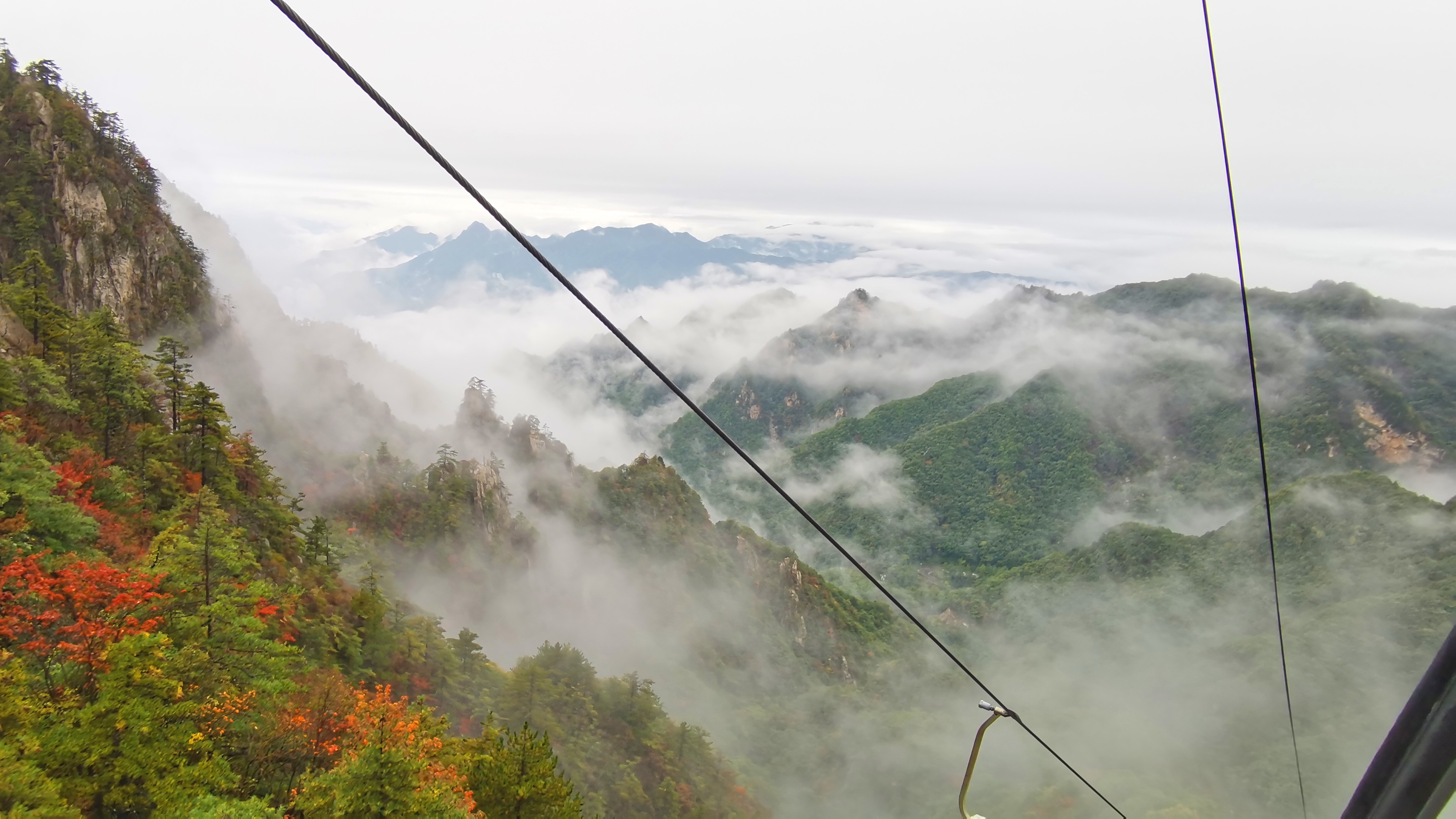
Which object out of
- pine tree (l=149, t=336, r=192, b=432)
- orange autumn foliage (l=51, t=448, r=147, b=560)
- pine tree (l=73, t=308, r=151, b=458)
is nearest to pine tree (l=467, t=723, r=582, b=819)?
orange autumn foliage (l=51, t=448, r=147, b=560)

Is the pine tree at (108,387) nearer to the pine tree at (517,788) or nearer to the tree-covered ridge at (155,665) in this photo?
the tree-covered ridge at (155,665)

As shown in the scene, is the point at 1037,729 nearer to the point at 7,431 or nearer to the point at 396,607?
the point at 396,607

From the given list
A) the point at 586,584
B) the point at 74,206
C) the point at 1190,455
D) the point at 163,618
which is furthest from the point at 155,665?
the point at 1190,455

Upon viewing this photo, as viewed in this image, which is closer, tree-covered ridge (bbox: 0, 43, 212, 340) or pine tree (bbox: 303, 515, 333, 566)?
pine tree (bbox: 303, 515, 333, 566)

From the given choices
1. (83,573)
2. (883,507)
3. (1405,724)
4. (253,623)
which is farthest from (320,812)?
(883,507)

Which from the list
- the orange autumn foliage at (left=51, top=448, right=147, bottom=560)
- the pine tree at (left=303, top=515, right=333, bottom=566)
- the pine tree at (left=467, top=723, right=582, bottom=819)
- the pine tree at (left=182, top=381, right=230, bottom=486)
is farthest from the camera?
the pine tree at (left=303, top=515, right=333, bottom=566)

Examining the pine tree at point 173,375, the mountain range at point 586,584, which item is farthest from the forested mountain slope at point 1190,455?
the pine tree at point 173,375

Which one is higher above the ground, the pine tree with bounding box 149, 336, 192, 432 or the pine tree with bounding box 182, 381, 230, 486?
the pine tree with bounding box 149, 336, 192, 432

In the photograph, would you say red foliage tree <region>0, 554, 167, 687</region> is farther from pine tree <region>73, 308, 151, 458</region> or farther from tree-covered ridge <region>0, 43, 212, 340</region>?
tree-covered ridge <region>0, 43, 212, 340</region>

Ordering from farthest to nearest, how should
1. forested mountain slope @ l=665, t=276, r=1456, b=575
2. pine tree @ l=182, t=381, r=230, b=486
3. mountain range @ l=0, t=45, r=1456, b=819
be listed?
forested mountain slope @ l=665, t=276, r=1456, b=575 → pine tree @ l=182, t=381, r=230, b=486 → mountain range @ l=0, t=45, r=1456, b=819
